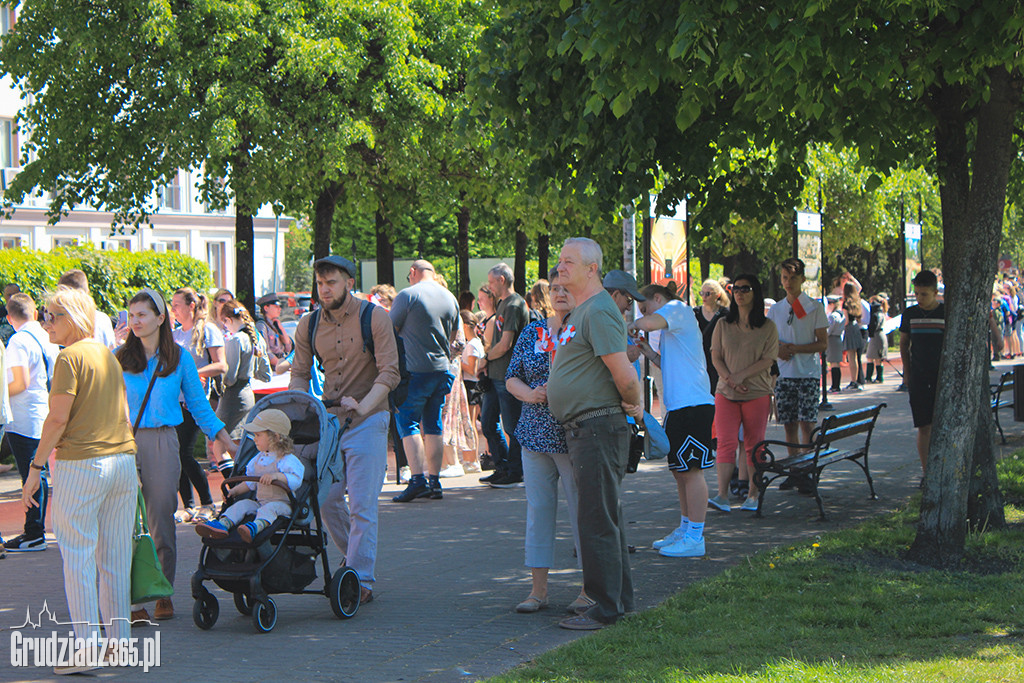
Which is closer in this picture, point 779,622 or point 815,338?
point 779,622

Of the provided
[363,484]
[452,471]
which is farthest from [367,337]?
[452,471]

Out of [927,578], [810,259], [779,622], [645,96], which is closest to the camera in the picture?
[779,622]

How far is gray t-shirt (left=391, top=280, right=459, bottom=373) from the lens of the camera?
10086 millimetres

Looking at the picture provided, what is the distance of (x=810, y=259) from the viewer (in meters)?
16.1

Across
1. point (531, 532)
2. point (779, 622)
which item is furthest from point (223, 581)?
point (779, 622)

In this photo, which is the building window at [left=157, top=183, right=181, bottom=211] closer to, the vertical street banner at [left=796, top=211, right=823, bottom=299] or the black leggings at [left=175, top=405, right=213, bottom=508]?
the vertical street banner at [left=796, top=211, right=823, bottom=299]

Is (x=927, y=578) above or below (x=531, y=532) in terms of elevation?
below

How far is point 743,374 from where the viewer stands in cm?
888

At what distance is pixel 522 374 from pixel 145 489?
89.3 inches

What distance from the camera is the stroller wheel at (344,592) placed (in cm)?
606

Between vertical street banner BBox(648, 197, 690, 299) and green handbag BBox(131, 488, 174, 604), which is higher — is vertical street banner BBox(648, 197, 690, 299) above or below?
above

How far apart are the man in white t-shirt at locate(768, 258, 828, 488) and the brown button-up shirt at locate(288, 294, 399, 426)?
474 cm

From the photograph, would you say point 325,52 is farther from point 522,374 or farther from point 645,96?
point 522,374

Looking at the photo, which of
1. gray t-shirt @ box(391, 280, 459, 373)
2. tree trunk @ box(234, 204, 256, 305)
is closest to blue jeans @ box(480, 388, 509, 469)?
gray t-shirt @ box(391, 280, 459, 373)
